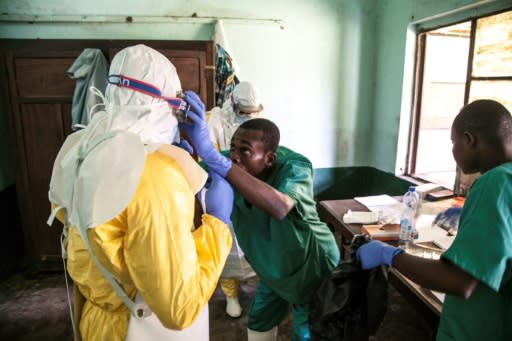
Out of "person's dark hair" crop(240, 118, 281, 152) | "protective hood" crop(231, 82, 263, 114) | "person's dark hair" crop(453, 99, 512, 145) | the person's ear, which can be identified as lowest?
the person's ear

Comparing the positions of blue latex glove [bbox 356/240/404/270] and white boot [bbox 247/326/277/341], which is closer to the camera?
blue latex glove [bbox 356/240/404/270]

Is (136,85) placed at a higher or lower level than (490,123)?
higher

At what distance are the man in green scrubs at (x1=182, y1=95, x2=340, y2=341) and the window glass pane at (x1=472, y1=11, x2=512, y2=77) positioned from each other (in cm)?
162

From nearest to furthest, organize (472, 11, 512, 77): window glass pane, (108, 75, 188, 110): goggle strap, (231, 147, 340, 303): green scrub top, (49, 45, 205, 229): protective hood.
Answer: (49, 45, 205, 229): protective hood, (108, 75, 188, 110): goggle strap, (231, 147, 340, 303): green scrub top, (472, 11, 512, 77): window glass pane

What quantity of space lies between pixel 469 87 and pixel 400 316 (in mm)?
1637

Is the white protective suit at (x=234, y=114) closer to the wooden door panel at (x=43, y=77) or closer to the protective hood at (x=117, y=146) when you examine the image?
the wooden door panel at (x=43, y=77)

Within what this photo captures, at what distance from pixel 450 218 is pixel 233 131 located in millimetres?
1484

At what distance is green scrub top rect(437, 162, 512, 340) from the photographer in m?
0.80

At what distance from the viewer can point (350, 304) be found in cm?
115

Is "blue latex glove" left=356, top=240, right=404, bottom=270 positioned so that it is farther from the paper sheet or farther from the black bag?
the paper sheet

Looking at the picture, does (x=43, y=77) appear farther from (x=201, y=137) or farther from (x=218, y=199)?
(x=218, y=199)

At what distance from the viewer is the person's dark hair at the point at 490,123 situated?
3.05ft

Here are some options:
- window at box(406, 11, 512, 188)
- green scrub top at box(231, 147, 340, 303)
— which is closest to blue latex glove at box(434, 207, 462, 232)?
green scrub top at box(231, 147, 340, 303)

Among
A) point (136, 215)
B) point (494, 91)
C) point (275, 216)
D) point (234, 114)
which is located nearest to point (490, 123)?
point (275, 216)
